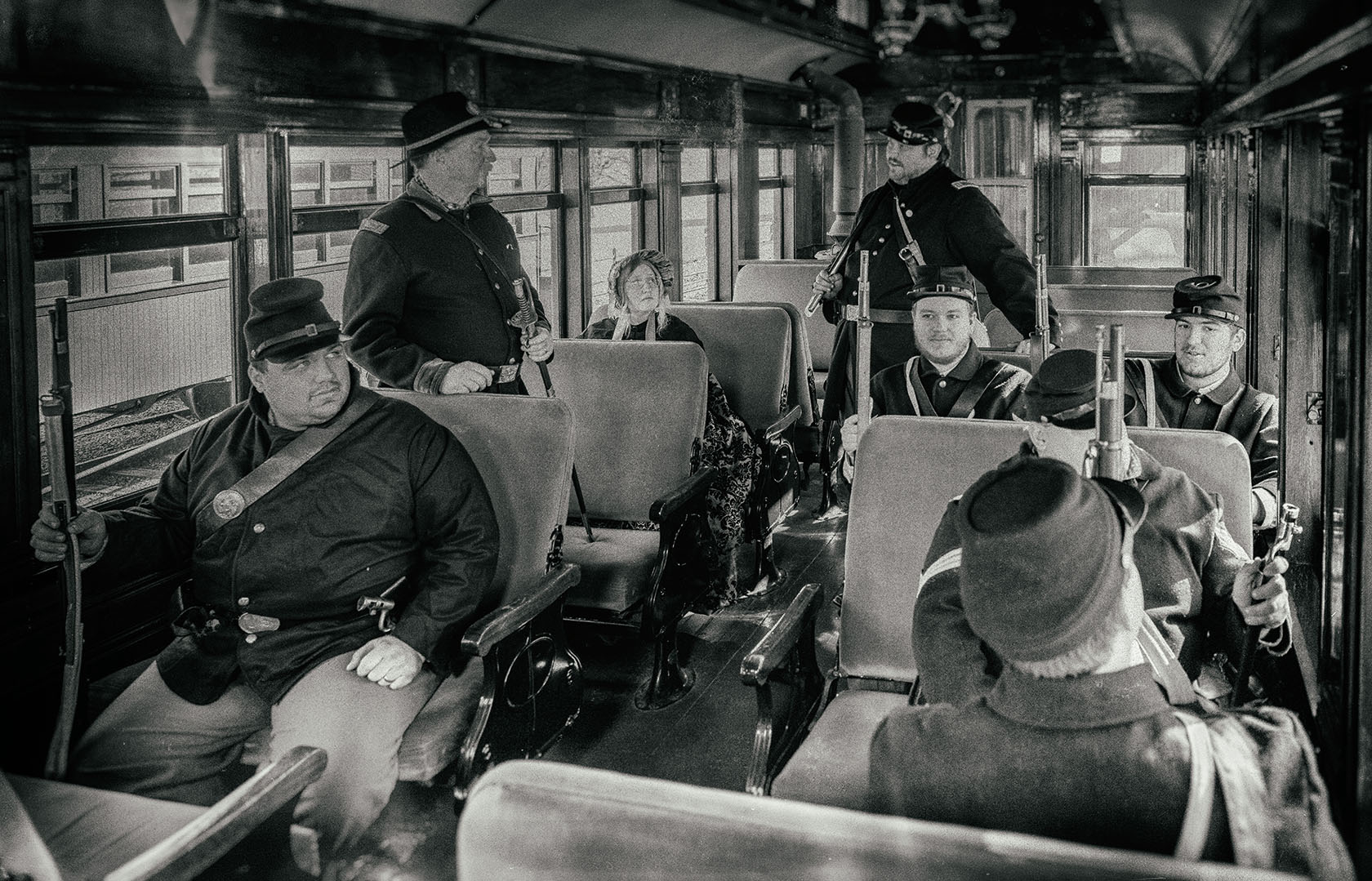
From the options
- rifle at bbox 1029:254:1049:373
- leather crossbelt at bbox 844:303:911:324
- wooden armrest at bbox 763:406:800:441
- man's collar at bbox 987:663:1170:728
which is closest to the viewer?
man's collar at bbox 987:663:1170:728

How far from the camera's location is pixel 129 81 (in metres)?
3.29

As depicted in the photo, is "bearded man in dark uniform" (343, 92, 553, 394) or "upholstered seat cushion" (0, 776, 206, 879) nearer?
"upholstered seat cushion" (0, 776, 206, 879)

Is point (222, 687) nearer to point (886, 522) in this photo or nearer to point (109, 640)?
point (109, 640)

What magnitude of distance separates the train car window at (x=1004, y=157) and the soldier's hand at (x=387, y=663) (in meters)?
9.04

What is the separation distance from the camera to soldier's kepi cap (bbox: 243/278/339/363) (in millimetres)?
2945

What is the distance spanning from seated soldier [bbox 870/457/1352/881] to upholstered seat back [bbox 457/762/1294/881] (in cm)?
16

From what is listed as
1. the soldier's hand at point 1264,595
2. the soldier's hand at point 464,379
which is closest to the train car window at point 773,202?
the soldier's hand at point 464,379

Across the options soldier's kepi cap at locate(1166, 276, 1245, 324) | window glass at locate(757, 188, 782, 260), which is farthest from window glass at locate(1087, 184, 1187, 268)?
soldier's kepi cap at locate(1166, 276, 1245, 324)

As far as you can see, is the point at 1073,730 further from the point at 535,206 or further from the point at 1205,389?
the point at 535,206

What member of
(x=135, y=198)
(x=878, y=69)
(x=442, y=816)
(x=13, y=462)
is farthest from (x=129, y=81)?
(x=878, y=69)

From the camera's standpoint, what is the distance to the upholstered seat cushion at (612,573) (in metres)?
3.96

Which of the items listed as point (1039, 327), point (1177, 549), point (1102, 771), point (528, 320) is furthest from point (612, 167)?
point (1102, 771)

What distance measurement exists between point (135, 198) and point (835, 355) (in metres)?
2.51

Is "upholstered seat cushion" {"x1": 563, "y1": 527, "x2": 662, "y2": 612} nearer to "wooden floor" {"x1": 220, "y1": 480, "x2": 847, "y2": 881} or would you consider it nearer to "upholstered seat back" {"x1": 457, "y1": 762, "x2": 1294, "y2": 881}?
"wooden floor" {"x1": 220, "y1": 480, "x2": 847, "y2": 881}
